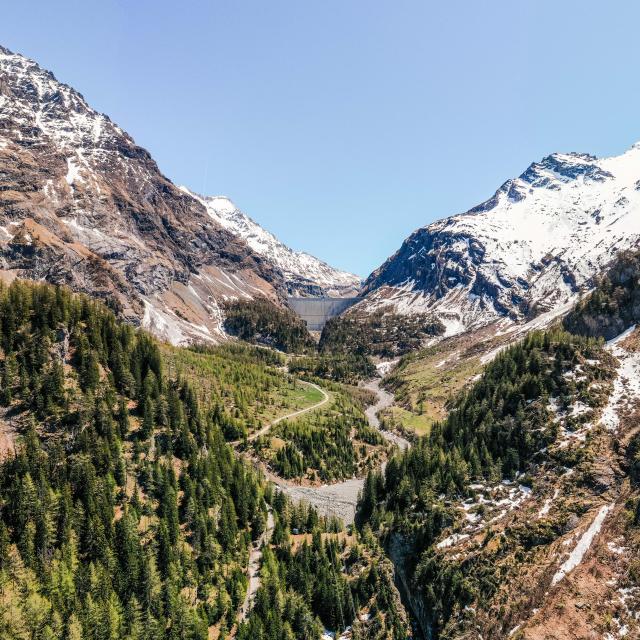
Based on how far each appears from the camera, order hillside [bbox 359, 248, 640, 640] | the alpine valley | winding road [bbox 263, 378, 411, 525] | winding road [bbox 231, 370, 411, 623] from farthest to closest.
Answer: winding road [bbox 263, 378, 411, 525] → winding road [bbox 231, 370, 411, 623] → the alpine valley → hillside [bbox 359, 248, 640, 640]

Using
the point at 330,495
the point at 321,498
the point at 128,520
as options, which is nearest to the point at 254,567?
the point at 128,520

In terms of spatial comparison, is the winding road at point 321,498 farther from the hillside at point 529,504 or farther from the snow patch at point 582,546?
the snow patch at point 582,546

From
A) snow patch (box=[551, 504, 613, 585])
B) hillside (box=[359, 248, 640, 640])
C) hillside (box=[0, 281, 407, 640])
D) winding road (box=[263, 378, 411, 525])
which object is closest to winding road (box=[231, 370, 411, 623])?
winding road (box=[263, 378, 411, 525])

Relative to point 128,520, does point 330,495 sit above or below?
below

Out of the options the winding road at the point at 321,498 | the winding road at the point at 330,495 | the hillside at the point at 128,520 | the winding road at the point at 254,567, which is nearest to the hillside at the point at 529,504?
the winding road at the point at 330,495

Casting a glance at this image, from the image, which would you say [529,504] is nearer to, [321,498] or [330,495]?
[321,498]

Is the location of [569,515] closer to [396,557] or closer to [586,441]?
[586,441]

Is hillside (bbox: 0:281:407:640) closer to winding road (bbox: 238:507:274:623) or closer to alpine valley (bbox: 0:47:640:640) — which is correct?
alpine valley (bbox: 0:47:640:640)

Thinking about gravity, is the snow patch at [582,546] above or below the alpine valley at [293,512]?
below

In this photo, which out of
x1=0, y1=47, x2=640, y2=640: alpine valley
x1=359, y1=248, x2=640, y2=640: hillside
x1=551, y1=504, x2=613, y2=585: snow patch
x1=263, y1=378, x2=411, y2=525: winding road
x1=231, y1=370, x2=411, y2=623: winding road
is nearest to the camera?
x1=359, y1=248, x2=640, y2=640: hillside

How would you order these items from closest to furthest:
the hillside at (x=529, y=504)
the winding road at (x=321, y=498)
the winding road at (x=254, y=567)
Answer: the hillside at (x=529, y=504)
the winding road at (x=254, y=567)
the winding road at (x=321, y=498)

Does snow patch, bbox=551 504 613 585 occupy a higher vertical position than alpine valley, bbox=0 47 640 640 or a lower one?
lower

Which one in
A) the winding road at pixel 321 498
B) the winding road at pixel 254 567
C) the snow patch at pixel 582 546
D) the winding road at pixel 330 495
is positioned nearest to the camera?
the snow patch at pixel 582 546

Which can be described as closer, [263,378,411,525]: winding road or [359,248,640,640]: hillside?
[359,248,640,640]: hillside
